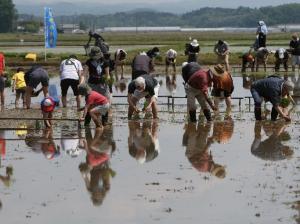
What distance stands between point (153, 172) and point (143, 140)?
3.28 metres

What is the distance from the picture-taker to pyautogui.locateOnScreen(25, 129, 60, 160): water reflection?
1580 centimetres

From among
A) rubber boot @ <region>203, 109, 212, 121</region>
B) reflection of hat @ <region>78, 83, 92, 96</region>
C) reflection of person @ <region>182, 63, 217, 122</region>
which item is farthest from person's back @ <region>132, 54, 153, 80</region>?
reflection of hat @ <region>78, 83, 92, 96</region>

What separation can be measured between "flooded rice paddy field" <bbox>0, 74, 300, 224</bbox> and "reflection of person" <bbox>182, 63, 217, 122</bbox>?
1.03ft

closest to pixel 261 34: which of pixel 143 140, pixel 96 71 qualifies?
pixel 96 71

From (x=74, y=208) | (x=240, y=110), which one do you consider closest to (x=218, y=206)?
(x=74, y=208)

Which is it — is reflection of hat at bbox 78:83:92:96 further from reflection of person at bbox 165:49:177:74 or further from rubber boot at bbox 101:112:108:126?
reflection of person at bbox 165:49:177:74

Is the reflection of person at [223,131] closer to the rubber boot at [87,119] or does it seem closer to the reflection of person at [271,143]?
the reflection of person at [271,143]

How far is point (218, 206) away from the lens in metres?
11.6

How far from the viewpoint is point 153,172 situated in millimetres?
13938

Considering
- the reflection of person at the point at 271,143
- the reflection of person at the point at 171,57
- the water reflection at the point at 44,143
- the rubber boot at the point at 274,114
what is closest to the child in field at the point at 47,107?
the water reflection at the point at 44,143

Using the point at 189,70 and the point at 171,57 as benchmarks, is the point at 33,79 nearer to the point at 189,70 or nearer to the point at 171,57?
the point at 189,70

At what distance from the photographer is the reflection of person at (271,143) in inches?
603

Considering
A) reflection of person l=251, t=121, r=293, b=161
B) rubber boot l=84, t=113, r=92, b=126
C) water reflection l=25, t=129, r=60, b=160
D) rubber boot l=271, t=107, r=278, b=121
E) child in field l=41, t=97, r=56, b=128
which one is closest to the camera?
reflection of person l=251, t=121, r=293, b=161

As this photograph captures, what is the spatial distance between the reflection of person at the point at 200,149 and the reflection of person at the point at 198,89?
1.11ft
